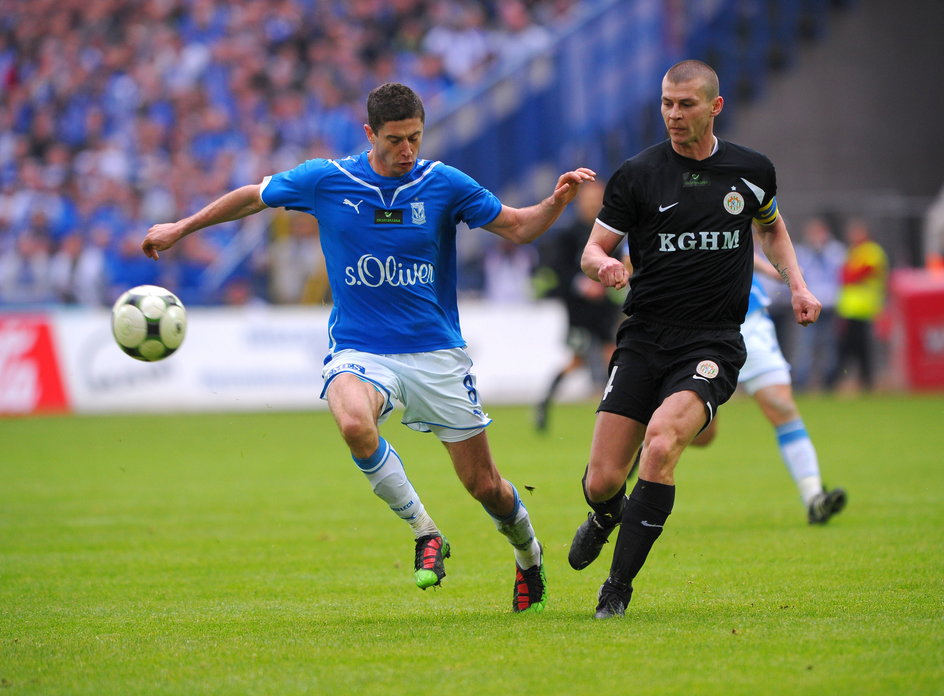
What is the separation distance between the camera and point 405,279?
21.6 feet

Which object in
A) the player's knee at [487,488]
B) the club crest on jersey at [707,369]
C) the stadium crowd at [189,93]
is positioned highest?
the stadium crowd at [189,93]

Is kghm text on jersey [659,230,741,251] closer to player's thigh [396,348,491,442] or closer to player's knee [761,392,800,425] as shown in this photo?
player's thigh [396,348,491,442]

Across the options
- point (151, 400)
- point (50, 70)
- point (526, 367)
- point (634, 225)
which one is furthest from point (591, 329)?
point (50, 70)

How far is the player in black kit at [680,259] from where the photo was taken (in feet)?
20.9

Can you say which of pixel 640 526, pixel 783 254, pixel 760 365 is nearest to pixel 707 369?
pixel 640 526

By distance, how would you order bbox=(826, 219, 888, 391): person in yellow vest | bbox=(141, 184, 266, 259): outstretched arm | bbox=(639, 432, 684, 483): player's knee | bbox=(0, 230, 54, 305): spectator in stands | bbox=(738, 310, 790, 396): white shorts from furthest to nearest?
bbox=(0, 230, 54, 305): spectator in stands → bbox=(826, 219, 888, 391): person in yellow vest → bbox=(738, 310, 790, 396): white shorts → bbox=(141, 184, 266, 259): outstretched arm → bbox=(639, 432, 684, 483): player's knee

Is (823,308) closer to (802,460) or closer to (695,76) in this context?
(802,460)

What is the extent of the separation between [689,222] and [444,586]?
241 cm

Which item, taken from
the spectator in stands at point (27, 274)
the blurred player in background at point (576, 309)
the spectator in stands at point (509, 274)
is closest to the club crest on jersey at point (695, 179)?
the blurred player in background at point (576, 309)

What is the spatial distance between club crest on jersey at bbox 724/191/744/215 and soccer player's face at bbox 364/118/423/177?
4.86 feet

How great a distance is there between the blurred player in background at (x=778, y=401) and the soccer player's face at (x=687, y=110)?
3073 mm

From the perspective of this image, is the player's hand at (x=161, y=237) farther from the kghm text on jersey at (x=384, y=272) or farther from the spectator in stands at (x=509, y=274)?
the spectator in stands at (x=509, y=274)

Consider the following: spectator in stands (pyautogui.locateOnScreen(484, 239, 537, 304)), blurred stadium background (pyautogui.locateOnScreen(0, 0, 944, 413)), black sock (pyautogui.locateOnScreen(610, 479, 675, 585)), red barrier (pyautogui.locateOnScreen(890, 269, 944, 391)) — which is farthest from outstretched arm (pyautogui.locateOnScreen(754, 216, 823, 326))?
spectator in stands (pyautogui.locateOnScreen(484, 239, 537, 304))

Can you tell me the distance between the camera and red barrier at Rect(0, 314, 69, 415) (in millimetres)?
20375
